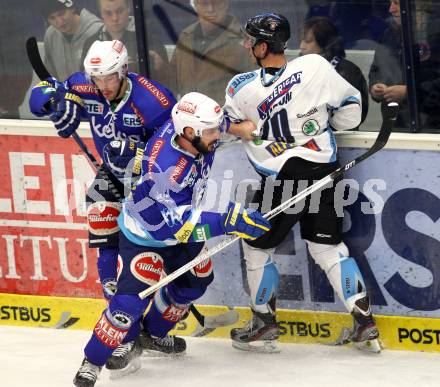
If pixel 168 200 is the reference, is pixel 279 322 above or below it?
below

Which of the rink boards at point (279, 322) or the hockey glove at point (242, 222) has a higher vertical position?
the hockey glove at point (242, 222)

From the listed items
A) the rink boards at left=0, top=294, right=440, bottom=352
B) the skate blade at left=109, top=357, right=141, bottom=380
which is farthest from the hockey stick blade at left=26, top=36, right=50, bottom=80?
the skate blade at left=109, top=357, right=141, bottom=380

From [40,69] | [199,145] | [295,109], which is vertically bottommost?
[199,145]

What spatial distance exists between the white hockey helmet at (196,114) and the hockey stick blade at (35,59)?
3.46 ft

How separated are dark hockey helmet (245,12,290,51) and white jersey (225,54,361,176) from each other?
137 millimetres

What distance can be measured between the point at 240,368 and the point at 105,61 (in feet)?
5.26

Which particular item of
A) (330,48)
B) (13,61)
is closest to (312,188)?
(330,48)

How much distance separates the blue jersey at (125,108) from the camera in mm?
5828

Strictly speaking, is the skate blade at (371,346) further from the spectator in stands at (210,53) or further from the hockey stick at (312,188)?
the spectator in stands at (210,53)

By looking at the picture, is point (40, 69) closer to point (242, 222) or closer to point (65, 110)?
point (65, 110)

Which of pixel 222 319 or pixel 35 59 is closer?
pixel 35 59

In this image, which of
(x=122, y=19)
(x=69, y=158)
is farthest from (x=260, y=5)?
(x=69, y=158)

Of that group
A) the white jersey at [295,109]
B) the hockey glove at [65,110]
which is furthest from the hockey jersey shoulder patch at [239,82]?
the hockey glove at [65,110]

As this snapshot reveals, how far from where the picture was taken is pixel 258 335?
239 inches
